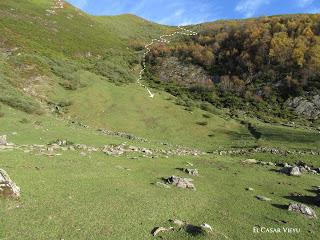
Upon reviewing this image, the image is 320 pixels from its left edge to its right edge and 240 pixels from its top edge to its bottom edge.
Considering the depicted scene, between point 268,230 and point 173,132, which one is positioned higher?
point 268,230

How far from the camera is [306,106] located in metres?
66.7

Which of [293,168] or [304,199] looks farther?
[293,168]

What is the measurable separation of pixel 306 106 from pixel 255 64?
19.4 m

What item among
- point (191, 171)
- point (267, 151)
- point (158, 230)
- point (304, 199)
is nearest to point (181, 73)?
point (267, 151)

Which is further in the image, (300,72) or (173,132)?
(300,72)

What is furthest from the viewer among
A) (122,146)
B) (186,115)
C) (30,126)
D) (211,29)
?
(211,29)

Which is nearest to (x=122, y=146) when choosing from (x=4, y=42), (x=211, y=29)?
(x=4, y=42)

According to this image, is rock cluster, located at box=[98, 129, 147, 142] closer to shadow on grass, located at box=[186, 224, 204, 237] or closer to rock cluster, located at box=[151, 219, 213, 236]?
rock cluster, located at box=[151, 219, 213, 236]

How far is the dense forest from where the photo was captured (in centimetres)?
7188

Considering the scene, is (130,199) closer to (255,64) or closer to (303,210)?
(303,210)

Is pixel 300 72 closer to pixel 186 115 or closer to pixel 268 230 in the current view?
pixel 186 115

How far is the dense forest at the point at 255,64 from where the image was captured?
7188cm

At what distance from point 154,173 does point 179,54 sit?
3090 inches

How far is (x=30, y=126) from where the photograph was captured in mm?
38125
